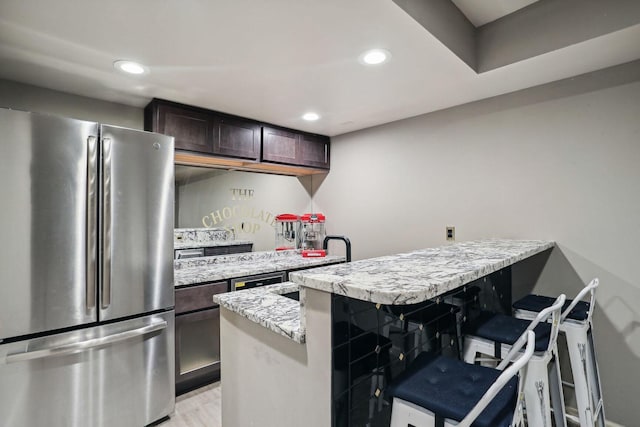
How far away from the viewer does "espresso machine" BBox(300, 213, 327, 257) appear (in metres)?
3.66

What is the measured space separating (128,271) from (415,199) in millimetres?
2379

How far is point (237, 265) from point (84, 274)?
1253mm

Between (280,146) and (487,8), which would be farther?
(280,146)

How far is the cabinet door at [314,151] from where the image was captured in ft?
11.2

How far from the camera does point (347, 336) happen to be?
1.00m

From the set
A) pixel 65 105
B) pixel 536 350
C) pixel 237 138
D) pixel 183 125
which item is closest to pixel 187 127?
pixel 183 125

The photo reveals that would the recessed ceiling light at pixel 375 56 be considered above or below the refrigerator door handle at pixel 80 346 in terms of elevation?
above

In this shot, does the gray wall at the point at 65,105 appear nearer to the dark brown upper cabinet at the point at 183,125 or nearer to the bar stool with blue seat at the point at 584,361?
the dark brown upper cabinet at the point at 183,125

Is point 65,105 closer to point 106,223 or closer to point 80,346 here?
point 106,223

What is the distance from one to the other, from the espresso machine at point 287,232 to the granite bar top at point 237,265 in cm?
11

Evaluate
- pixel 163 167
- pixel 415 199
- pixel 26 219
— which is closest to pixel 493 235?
pixel 415 199

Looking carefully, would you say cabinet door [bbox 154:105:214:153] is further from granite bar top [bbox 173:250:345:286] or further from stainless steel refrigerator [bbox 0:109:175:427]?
granite bar top [bbox 173:250:345:286]

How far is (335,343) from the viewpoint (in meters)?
0.97

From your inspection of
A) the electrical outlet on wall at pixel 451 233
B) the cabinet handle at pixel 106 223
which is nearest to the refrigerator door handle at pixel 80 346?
the cabinet handle at pixel 106 223
